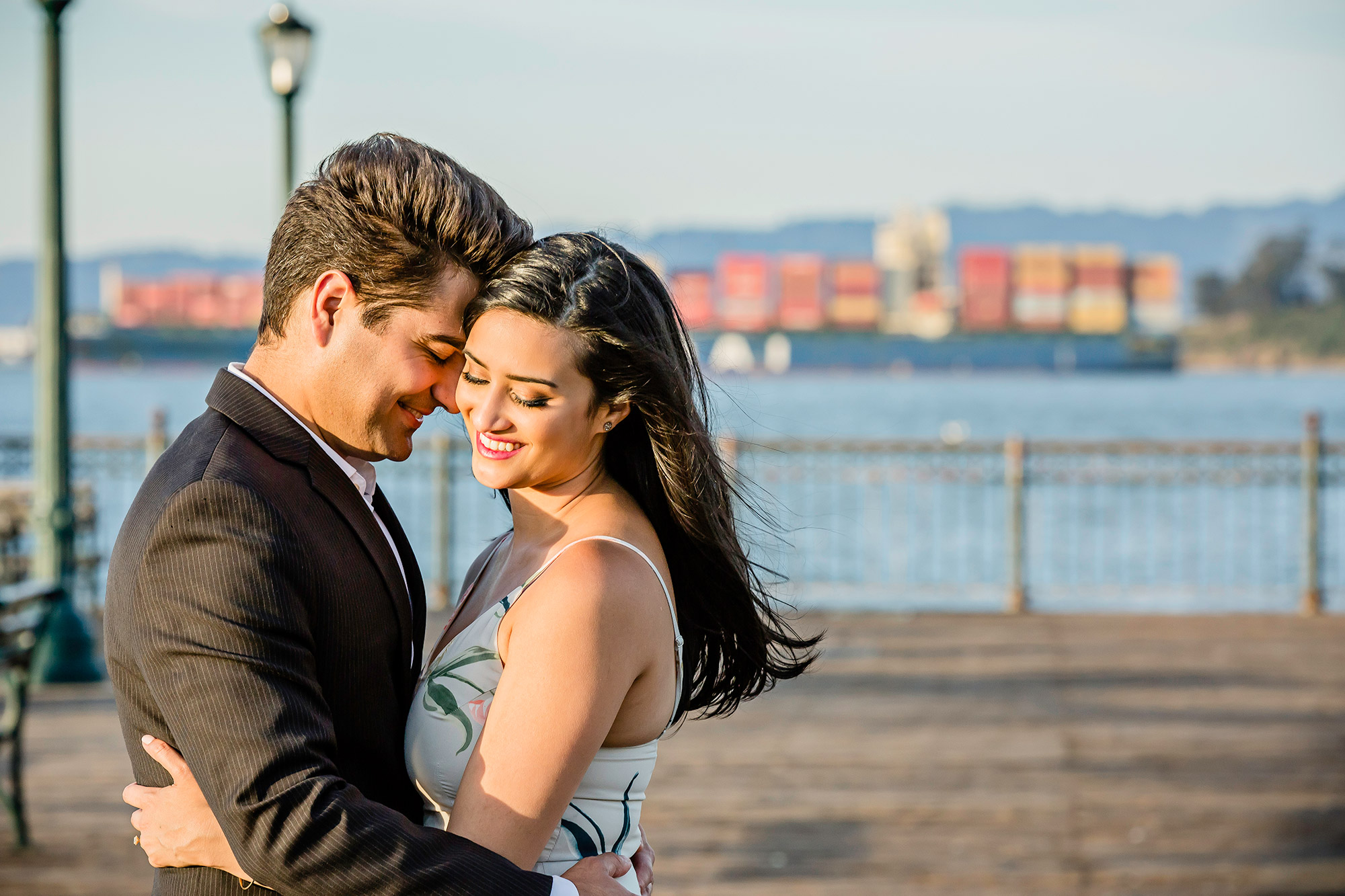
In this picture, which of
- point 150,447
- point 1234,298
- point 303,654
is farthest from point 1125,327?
point 303,654

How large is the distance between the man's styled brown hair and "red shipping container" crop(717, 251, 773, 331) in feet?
350

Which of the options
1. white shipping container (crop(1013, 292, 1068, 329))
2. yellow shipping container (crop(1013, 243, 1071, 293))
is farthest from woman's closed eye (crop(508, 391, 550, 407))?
yellow shipping container (crop(1013, 243, 1071, 293))

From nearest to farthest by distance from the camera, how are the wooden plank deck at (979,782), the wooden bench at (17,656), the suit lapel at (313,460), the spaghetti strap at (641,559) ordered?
the suit lapel at (313,460)
the spaghetti strap at (641,559)
the wooden plank deck at (979,782)
the wooden bench at (17,656)

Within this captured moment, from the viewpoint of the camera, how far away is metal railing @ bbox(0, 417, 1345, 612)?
9.74 meters

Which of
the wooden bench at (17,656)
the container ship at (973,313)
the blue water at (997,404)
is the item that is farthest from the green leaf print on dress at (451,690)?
the container ship at (973,313)

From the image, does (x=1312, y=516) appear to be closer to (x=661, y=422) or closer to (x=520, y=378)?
(x=661, y=422)

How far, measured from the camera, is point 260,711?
1.54m

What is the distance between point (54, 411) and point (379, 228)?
623cm

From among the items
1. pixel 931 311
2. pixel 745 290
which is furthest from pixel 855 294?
pixel 745 290

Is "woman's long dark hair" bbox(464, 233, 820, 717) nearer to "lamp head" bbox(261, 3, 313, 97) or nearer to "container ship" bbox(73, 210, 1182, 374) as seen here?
"lamp head" bbox(261, 3, 313, 97)

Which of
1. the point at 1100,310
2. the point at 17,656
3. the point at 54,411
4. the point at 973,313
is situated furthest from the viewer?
the point at 973,313

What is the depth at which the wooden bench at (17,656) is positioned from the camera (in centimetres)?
473

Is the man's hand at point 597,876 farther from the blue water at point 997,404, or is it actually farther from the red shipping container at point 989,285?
the red shipping container at point 989,285

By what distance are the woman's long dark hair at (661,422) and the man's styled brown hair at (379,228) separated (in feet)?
0.36
